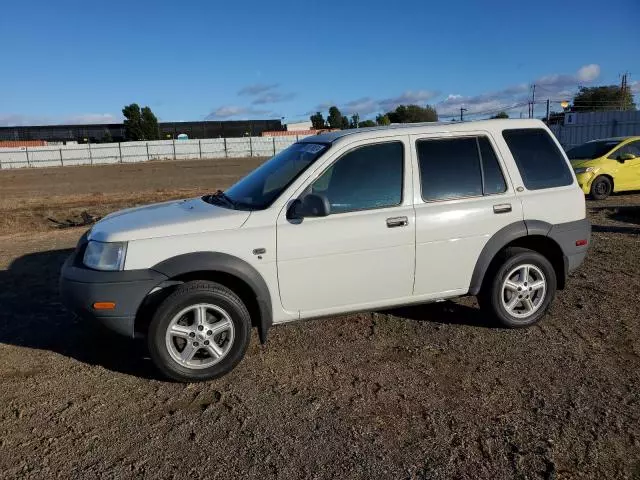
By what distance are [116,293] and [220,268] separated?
749 mm

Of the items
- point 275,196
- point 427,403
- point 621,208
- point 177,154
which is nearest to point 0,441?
point 275,196

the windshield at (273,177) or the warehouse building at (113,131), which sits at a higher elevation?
the warehouse building at (113,131)

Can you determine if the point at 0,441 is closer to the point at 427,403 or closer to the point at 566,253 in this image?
the point at 427,403

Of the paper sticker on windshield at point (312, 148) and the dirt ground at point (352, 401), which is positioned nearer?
the dirt ground at point (352, 401)

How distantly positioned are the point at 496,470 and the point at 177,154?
5915 cm

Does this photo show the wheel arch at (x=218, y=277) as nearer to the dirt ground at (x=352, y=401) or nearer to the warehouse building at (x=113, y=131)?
the dirt ground at (x=352, y=401)

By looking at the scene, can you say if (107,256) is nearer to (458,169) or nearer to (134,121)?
(458,169)

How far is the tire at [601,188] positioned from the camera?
507 inches

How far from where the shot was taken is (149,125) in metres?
76.9

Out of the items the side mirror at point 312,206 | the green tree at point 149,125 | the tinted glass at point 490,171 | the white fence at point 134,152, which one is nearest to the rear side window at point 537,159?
the tinted glass at point 490,171

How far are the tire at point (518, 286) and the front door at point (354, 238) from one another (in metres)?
0.85

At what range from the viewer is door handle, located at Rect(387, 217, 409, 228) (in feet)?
14.1

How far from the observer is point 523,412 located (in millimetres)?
3488

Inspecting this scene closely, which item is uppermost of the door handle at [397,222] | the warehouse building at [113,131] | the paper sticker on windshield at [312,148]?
the warehouse building at [113,131]
